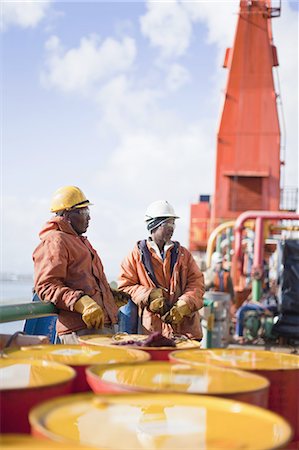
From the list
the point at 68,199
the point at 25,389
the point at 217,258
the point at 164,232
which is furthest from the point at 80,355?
the point at 217,258

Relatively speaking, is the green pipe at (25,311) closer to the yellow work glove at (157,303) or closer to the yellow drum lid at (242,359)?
the yellow work glove at (157,303)

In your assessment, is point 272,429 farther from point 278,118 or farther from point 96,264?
point 278,118

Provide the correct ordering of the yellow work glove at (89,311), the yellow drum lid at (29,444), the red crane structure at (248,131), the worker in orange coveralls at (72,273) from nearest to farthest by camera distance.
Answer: the yellow drum lid at (29,444)
the yellow work glove at (89,311)
the worker in orange coveralls at (72,273)
the red crane structure at (248,131)

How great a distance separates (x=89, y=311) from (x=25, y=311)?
1.38 ft

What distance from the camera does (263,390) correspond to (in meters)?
1.94

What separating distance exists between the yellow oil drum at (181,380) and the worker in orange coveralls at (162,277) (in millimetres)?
2701

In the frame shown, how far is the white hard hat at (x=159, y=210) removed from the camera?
5.30 meters

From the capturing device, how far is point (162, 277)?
5238 millimetres

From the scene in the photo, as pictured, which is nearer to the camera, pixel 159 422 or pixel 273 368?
pixel 159 422

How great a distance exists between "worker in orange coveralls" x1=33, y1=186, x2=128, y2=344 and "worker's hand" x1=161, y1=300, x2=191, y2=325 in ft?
1.50

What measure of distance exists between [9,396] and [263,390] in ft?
2.45

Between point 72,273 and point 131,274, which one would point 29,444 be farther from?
point 131,274

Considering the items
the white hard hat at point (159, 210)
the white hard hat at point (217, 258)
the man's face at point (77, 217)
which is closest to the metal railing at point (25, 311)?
the man's face at point (77, 217)

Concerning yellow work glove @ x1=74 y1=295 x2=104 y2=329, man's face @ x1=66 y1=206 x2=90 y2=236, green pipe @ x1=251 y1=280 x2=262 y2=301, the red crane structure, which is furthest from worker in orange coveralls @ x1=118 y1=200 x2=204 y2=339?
the red crane structure
